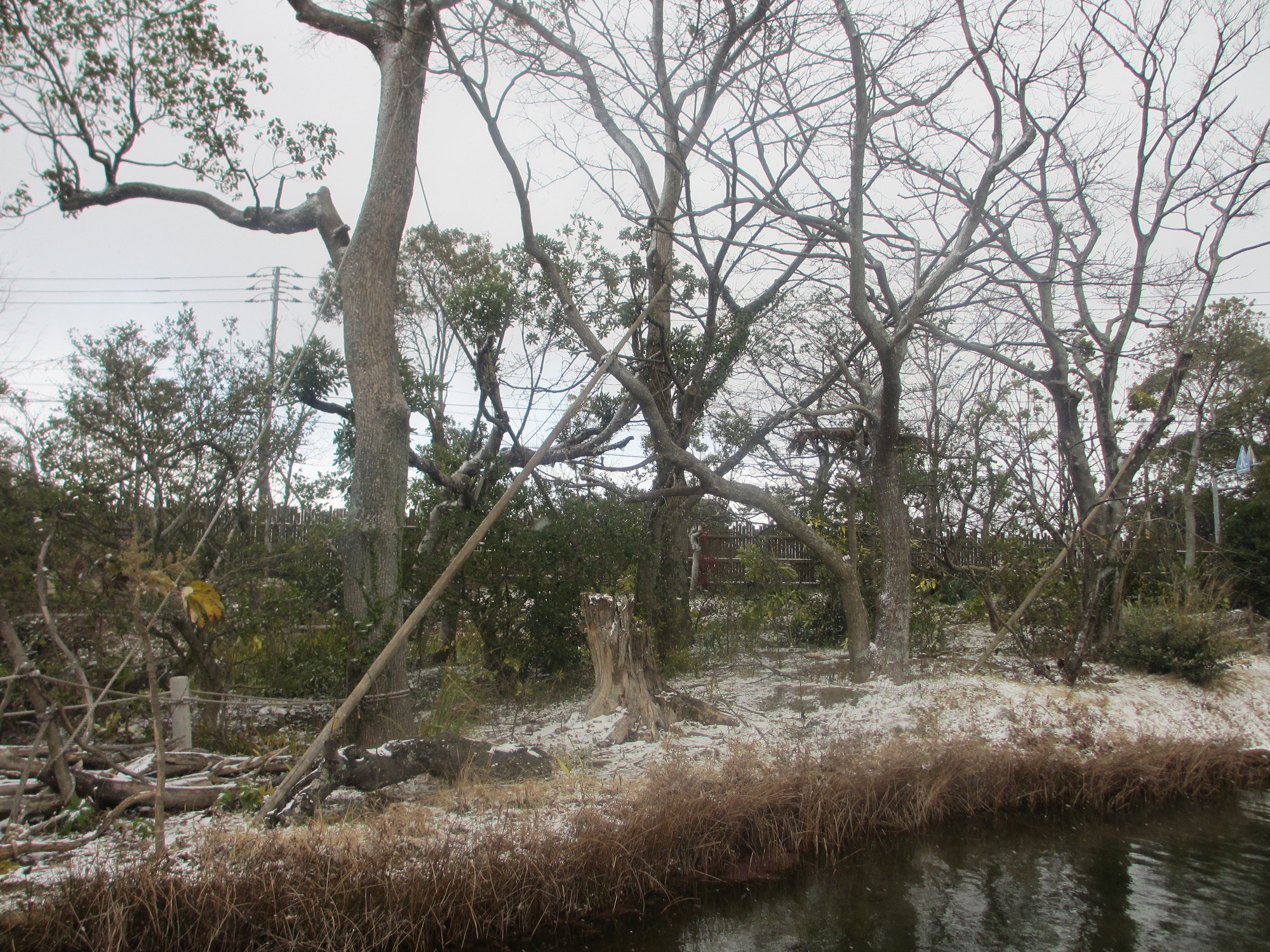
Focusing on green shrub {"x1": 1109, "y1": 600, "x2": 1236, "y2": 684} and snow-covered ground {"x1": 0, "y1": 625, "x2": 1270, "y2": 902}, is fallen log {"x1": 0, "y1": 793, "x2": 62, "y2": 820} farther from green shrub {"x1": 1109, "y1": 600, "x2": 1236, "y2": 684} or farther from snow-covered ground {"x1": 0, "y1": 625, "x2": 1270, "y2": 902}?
green shrub {"x1": 1109, "y1": 600, "x2": 1236, "y2": 684}

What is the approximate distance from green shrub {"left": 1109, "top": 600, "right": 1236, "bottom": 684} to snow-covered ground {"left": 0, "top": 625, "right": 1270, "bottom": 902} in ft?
0.51

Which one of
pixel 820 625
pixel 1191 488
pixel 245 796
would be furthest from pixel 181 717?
pixel 1191 488

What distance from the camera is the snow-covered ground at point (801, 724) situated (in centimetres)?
477

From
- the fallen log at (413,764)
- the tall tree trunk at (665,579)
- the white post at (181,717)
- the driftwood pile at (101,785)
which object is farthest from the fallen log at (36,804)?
the tall tree trunk at (665,579)

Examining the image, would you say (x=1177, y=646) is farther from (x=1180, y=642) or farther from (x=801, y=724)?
(x=801, y=724)

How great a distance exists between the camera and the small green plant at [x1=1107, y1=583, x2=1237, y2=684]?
320 inches

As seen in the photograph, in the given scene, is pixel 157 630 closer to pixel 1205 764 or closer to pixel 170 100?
pixel 170 100

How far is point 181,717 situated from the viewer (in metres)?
5.38

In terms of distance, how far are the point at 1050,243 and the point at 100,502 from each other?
10.6 metres

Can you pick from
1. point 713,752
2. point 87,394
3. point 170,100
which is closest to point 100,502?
point 87,394

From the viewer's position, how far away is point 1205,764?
271 inches

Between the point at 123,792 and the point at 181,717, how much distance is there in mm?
646

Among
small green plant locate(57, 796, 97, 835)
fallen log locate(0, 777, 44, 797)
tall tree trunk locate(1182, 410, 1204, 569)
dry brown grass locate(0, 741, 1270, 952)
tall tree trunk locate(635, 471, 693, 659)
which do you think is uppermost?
tall tree trunk locate(1182, 410, 1204, 569)

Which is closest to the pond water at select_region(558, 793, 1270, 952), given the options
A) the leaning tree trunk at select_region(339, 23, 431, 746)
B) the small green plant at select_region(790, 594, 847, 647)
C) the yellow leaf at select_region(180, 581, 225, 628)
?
the yellow leaf at select_region(180, 581, 225, 628)
